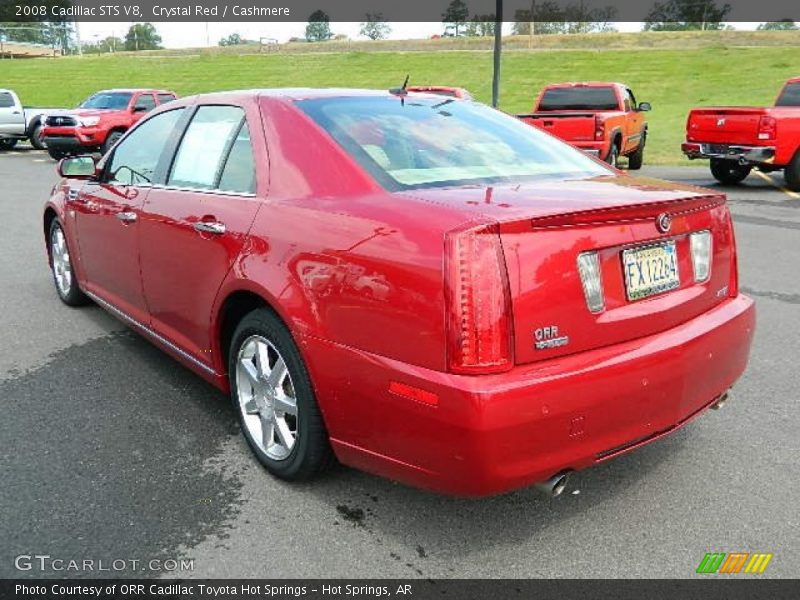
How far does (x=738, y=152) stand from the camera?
40.2 ft

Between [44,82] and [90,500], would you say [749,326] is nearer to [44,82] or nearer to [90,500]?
[90,500]

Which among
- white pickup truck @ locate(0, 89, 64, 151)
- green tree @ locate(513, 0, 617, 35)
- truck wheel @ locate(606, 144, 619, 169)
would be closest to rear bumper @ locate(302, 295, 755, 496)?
truck wheel @ locate(606, 144, 619, 169)

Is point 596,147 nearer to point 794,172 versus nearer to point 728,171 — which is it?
point 728,171

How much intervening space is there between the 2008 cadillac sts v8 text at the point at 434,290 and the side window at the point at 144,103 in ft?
56.5

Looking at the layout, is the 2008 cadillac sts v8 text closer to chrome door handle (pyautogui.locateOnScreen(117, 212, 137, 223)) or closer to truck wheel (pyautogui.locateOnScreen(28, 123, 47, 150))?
chrome door handle (pyautogui.locateOnScreen(117, 212, 137, 223))

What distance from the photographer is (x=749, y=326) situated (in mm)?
3158

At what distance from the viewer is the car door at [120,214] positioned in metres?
4.15

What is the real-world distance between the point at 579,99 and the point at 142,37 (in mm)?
114985

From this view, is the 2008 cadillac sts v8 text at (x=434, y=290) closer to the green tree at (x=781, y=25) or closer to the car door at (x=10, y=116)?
the car door at (x=10, y=116)

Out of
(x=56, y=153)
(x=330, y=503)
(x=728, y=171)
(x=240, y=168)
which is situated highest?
(x=240, y=168)

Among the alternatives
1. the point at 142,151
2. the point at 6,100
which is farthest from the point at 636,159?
the point at 6,100

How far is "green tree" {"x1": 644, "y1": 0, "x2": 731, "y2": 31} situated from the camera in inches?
3164

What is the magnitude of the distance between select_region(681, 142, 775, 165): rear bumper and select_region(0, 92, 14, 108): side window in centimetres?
1854

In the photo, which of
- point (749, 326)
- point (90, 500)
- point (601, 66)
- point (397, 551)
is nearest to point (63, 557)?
point (90, 500)
